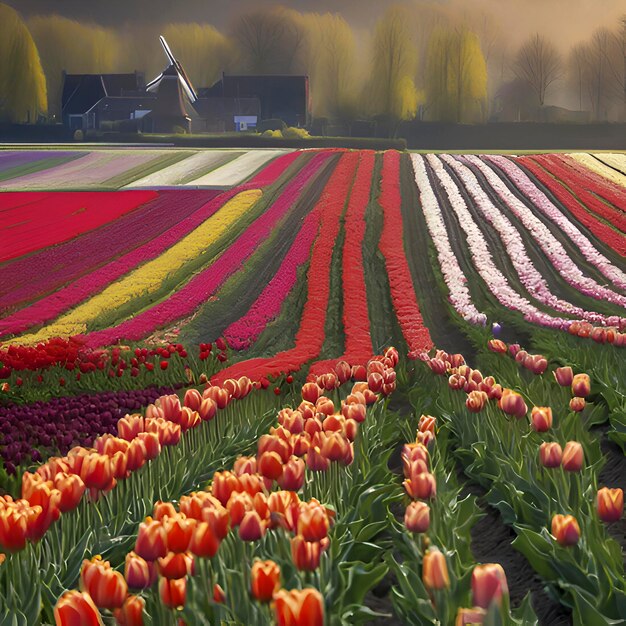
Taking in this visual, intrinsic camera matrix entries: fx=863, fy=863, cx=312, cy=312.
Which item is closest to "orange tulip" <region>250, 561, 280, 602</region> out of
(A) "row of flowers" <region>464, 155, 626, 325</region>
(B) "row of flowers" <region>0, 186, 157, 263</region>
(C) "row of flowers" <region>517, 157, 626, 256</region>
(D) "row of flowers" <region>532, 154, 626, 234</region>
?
(A) "row of flowers" <region>464, 155, 626, 325</region>

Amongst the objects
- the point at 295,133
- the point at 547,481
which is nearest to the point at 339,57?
the point at 295,133

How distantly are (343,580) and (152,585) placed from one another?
0.70 metres

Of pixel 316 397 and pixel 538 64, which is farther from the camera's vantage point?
pixel 538 64

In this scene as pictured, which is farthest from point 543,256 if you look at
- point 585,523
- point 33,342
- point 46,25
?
point 46,25

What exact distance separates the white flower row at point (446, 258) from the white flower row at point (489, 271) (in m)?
0.39

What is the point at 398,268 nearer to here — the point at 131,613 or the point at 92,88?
A: the point at 131,613

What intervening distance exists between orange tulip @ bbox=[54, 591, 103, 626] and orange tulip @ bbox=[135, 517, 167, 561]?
40 centimetres

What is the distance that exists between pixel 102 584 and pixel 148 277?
1195cm

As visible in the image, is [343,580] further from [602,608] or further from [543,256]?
[543,256]

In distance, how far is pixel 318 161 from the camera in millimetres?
24625

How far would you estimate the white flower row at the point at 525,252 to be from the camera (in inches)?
459

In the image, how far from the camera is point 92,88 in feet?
127

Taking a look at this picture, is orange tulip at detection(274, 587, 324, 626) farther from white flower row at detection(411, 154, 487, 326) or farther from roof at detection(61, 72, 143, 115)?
roof at detection(61, 72, 143, 115)

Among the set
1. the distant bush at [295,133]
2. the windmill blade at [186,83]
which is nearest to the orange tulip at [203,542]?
the windmill blade at [186,83]
